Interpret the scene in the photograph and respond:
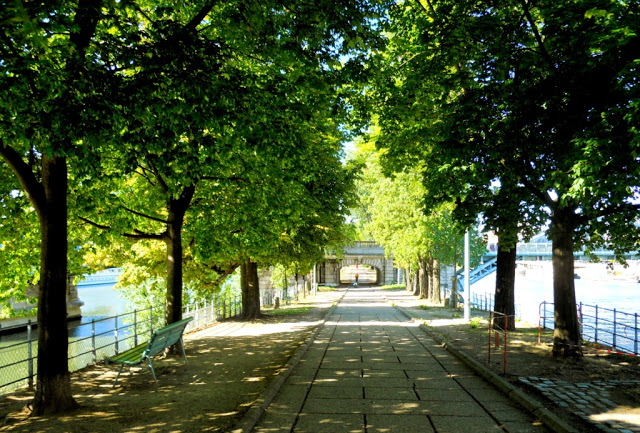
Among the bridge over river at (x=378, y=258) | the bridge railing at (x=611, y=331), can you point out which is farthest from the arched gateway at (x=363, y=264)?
the bridge railing at (x=611, y=331)

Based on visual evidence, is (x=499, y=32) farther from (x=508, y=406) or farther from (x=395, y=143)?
(x=508, y=406)

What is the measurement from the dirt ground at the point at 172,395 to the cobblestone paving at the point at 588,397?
4.66 metres

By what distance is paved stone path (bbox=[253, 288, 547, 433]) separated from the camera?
20.0 feet

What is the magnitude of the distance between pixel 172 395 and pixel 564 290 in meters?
8.56

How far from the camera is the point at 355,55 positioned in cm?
894

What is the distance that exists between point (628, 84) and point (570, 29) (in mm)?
1718

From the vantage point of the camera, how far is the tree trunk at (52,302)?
6.57 m

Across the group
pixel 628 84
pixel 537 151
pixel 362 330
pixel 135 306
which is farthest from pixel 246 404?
pixel 135 306

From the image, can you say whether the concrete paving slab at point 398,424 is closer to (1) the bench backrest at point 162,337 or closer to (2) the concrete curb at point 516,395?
(2) the concrete curb at point 516,395

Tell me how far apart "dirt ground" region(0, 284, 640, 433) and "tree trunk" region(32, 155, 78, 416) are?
12.2 inches

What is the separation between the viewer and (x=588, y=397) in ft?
23.9

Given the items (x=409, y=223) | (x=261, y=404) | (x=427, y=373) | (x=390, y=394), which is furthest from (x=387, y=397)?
(x=409, y=223)

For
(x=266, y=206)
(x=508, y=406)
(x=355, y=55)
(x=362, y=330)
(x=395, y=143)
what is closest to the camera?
(x=508, y=406)

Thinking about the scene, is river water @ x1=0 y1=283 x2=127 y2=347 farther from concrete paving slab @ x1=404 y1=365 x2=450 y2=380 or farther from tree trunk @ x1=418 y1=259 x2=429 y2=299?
tree trunk @ x1=418 y1=259 x2=429 y2=299
